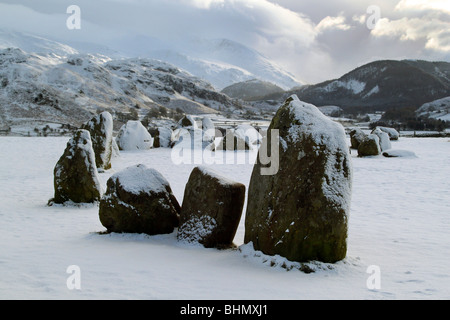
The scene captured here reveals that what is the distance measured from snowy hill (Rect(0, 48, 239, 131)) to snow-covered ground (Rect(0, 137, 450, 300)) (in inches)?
1868

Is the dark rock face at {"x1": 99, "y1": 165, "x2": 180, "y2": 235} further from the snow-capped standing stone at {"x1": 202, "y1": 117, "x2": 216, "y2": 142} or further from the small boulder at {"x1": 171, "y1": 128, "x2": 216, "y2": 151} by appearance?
the snow-capped standing stone at {"x1": 202, "y1": 117, "x2": 216, "y2": 142}

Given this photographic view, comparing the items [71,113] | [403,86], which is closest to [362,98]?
[403,86]

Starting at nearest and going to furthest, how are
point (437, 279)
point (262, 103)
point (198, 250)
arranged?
point (437, 279)
point (198, 250)
point (262, 103)

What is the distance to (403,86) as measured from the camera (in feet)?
541

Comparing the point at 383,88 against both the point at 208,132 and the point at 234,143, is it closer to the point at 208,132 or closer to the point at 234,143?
the point at 208,132

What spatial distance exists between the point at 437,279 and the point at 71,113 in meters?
69.1

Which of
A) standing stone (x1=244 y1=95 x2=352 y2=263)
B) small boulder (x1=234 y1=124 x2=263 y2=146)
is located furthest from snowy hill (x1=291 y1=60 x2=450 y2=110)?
standing stone (x1=244 y1=95 x2=352 y2=263)

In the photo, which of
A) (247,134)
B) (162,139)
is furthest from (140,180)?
(247,134)

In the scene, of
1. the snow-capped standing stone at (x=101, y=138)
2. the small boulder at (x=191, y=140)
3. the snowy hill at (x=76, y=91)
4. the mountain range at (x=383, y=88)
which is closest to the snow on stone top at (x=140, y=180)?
the snow-capped standing stone at (x=101, y=138)

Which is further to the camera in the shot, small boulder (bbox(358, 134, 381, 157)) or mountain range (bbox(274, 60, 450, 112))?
mountain range (bbox(274, 60, 450, 112))

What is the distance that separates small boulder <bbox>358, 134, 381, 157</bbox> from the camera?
70.5 feet

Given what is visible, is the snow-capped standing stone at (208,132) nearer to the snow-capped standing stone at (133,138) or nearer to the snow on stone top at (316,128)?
the snow-capped standing stone at (133,138)

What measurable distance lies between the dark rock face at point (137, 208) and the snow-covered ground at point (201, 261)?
0.22m
